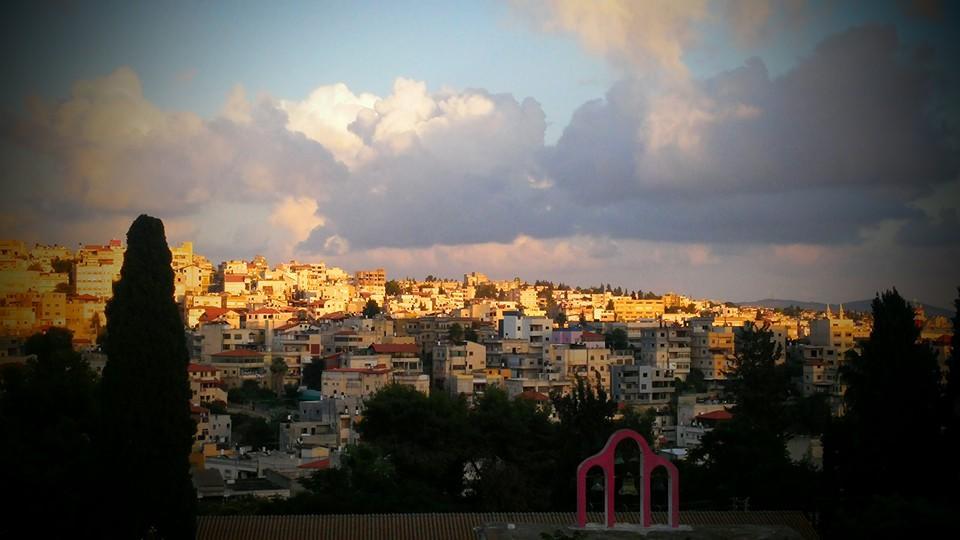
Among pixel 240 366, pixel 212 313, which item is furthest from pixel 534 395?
pixel 212 313

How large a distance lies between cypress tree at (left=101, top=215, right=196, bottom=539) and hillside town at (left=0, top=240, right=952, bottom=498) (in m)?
10.2

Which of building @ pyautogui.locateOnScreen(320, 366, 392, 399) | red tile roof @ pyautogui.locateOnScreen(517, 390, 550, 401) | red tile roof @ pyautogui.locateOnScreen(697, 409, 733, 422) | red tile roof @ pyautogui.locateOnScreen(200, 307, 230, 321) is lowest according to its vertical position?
red tile roof @ pyautogui.locateOnScreen(697, 409, 733, 422)

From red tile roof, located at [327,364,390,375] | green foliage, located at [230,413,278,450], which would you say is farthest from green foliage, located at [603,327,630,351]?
green foliage, located at [230,413,278,450]

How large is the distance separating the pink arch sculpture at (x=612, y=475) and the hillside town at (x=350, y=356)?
470 inches

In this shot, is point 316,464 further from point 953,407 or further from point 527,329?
point 527,329

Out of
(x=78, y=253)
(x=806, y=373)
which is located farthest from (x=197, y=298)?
(x=806, y=373)

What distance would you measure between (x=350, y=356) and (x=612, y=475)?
38.9 meters

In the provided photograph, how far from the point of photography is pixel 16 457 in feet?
47.8

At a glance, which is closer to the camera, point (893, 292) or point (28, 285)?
point (893, 292)

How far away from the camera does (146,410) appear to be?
14258mm

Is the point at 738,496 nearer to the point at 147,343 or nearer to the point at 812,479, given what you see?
the point at 812,479

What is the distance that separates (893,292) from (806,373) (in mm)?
37398

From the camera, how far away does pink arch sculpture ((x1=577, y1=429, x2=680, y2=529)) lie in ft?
46.2

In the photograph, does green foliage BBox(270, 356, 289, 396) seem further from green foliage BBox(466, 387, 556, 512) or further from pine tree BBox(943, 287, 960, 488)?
pine tree BBox(943, 287, 960, 488)
